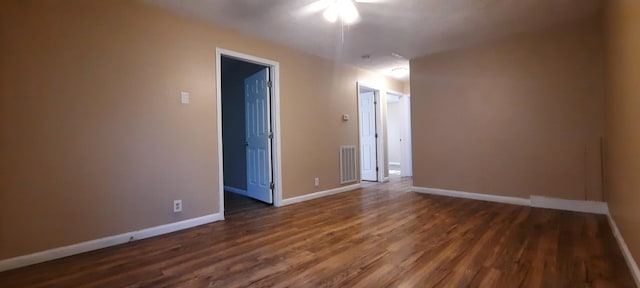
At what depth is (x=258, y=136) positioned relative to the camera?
442 cm

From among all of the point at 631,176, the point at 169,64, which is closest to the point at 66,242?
the point at 169,64

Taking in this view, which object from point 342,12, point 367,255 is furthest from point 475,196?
point 342,12

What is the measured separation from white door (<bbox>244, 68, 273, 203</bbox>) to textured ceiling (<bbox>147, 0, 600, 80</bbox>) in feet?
2.65

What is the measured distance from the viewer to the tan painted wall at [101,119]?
7.34ft

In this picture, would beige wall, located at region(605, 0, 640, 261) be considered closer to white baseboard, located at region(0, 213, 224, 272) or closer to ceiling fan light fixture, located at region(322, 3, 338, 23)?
ceiling fan light fixture, located at region(322, 3, 338, 23)

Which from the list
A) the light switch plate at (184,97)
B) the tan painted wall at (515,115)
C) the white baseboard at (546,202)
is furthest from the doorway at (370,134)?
the light switch plate at (184,97)

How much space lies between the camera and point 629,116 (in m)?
1.92

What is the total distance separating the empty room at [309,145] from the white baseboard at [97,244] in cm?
2

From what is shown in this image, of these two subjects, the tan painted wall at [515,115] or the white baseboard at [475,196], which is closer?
the tan painted wall at [515,115]

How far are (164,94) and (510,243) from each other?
11.7 feet

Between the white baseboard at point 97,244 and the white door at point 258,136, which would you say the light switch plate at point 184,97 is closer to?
the white door at point 258,136

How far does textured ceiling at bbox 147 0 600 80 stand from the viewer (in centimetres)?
296

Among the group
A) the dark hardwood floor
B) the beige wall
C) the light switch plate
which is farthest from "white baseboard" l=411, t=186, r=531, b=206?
the light switch plate

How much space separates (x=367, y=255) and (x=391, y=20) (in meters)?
2.59
